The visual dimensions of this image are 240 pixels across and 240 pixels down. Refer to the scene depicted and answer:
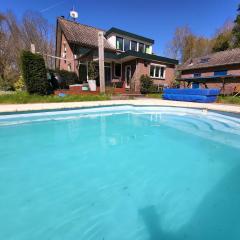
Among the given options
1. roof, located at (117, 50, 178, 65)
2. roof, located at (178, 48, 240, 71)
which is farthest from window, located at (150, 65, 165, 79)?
roof, located at (178, 48, 240, 71)

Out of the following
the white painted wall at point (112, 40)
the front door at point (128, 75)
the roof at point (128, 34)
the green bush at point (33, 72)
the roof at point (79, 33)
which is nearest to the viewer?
the green bush at point (33, 72)

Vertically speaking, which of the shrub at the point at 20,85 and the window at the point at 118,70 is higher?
the window at the point at 118,70

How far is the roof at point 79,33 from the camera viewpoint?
58.0 ft

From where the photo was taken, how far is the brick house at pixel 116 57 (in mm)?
16297

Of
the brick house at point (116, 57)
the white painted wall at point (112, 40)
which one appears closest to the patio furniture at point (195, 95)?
the brick house at point (116, 57)

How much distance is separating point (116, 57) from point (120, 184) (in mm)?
15484

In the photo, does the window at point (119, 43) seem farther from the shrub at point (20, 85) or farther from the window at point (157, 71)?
the shrub at point (20, 85)

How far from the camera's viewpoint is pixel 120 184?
2727 millimetres

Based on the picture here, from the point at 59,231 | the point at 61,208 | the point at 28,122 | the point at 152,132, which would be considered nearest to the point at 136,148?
the point at 152,132

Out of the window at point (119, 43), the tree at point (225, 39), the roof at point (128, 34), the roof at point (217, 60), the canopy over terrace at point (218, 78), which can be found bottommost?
the canopy over terrace at point (218, 78)

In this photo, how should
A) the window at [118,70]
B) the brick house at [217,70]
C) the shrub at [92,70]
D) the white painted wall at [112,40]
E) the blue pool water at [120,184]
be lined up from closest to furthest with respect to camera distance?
the blue pool water at [120,184] < the shrub at [92,70] < the brick house at [217,70] < the window at [118,70] < the white painted wall at [112,40]

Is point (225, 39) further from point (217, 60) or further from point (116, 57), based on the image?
point (116, 57)

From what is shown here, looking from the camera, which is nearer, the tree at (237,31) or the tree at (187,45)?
the tree at (237,31)

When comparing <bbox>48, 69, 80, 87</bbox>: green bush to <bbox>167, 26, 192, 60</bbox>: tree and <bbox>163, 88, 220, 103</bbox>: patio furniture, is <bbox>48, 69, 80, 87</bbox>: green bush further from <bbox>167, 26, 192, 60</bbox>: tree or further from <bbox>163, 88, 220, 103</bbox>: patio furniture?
<bbox>167, 26, 192, 60</bbox>: tree
